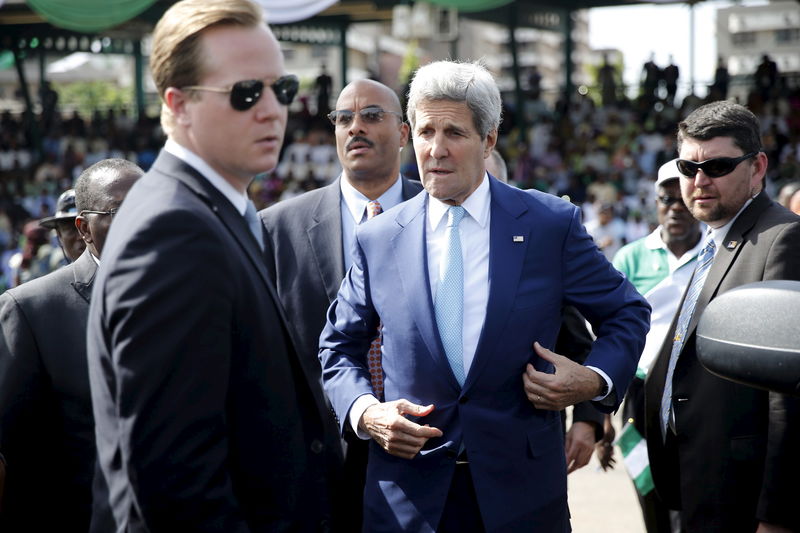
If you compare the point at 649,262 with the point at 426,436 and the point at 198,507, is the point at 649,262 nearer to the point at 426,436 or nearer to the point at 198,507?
the point at 426,436

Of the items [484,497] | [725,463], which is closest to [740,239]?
[725,463]

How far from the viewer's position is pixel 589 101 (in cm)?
2156

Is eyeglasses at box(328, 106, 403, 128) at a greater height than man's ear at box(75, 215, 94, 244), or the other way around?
eyeglasses at box(328, 106, 403, 128)

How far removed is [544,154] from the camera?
65.5 ft

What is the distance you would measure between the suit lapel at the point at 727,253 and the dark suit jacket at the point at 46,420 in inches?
78.7

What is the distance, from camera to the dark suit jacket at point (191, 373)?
1852 mm

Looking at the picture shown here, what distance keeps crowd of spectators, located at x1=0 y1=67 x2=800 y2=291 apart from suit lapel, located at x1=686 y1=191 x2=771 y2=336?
11730 mm

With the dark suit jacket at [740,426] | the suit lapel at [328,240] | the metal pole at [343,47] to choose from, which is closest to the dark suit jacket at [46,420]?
the suit lapel at [328,240]

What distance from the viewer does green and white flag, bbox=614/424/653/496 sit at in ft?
13.5

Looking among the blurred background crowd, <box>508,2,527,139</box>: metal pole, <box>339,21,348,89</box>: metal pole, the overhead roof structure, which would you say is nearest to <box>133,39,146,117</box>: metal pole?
the overhead roof structure

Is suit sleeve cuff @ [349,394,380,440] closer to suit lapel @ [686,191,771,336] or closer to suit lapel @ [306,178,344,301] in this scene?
suit lapel @ [306,178,344,301]

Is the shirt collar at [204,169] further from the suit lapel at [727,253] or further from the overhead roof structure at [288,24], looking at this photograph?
the overhead roof structure at [288,24]

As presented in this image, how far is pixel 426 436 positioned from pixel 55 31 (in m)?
24.9

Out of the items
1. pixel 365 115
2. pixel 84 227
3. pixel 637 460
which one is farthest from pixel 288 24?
pixel 84 227
